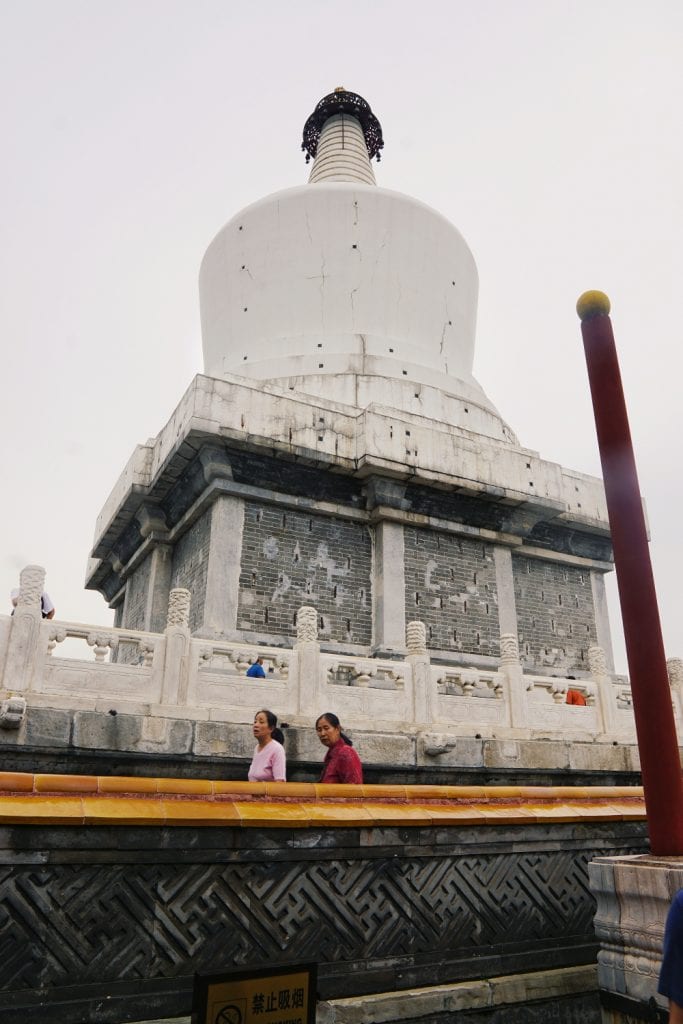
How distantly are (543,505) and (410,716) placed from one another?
22.4 feet

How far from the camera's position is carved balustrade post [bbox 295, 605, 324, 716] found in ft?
23.8

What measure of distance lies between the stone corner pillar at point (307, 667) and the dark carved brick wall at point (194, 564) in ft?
12.5

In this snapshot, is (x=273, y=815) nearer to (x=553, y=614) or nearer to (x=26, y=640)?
(x=26, y=640)

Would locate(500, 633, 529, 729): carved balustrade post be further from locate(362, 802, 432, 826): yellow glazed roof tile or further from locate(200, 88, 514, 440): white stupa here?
locate(200, 88, 514, 440): white stupa

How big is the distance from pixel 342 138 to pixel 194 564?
49.2ft

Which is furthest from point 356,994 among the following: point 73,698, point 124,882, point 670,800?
point 73,698

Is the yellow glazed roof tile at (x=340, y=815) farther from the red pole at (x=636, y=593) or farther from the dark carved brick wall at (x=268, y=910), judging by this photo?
the red pole at (x=636, y=593)

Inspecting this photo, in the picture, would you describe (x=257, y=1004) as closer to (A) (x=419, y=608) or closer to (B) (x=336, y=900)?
(B) (x=336, y=900)

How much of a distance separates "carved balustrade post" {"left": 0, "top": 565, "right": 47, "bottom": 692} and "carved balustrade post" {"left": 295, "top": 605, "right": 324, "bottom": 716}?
2.37m

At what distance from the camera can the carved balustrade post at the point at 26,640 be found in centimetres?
623

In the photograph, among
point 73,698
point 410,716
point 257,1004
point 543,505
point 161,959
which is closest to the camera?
point 257,1004

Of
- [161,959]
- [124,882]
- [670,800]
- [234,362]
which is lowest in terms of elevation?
[161,959]

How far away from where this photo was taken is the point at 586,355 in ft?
15.0

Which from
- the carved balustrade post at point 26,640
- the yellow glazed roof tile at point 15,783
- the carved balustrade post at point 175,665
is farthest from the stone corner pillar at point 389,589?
the yellow glazed roof tile at point 15,783
